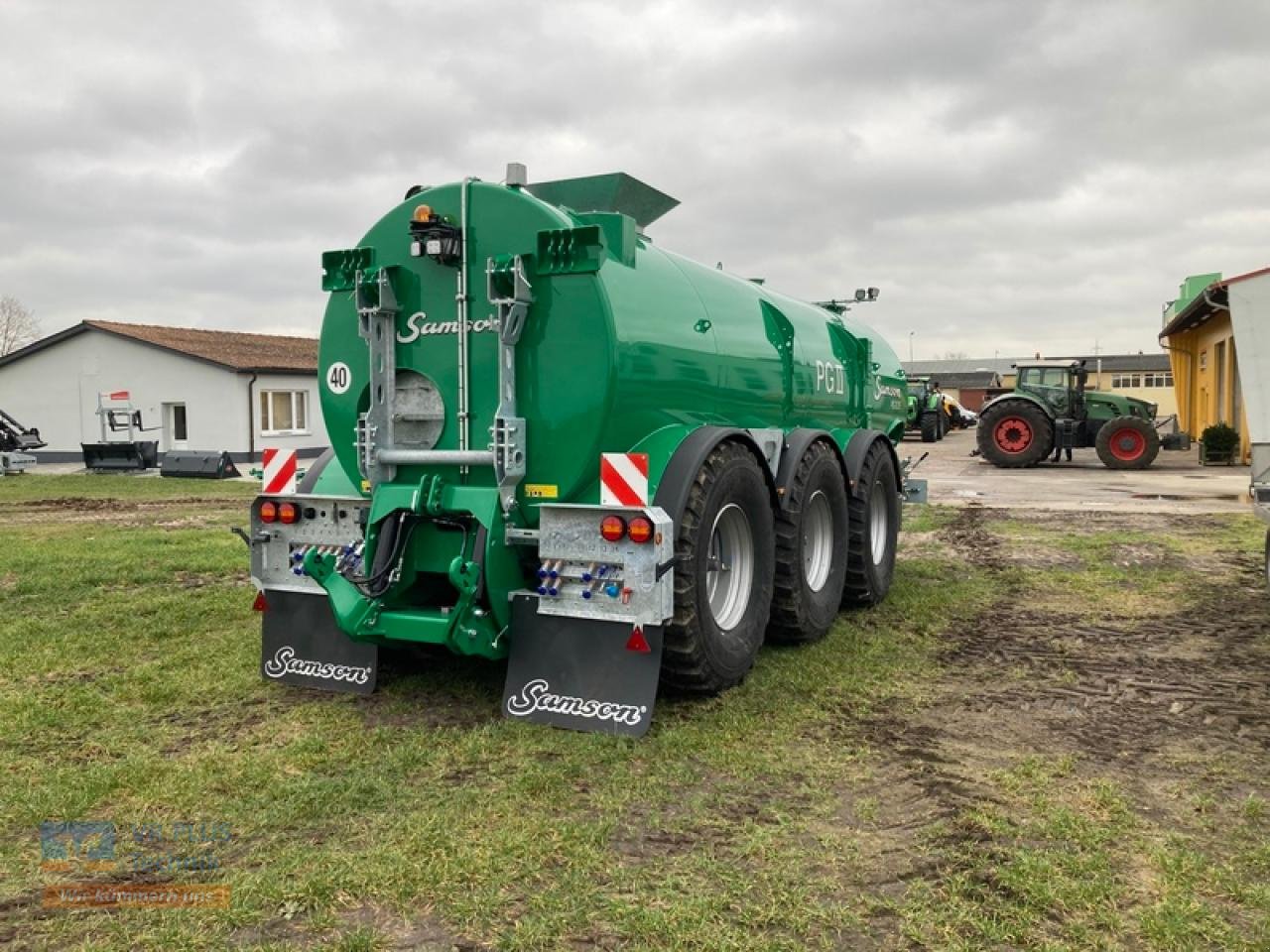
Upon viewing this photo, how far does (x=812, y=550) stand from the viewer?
6871 millimetres

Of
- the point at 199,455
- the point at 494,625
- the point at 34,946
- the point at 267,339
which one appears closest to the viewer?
the point at 34,946

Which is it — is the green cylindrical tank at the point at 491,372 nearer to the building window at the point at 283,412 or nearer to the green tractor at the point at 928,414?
the building window at the point at 283,412

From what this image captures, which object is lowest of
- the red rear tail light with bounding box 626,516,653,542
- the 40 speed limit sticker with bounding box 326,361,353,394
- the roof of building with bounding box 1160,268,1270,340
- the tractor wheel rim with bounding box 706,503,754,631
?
the tractor wheel rim with bounding box 706,503,754,631

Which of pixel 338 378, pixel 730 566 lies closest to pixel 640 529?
pixel 730 566

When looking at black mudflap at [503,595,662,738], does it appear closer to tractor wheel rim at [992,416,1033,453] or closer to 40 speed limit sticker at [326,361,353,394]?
40 speed limit sticker at [326,361,353,394]

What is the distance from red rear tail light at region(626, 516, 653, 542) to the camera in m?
4.32

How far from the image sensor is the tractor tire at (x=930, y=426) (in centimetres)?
3384

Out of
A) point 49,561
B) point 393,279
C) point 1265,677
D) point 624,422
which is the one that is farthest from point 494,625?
point 49,561

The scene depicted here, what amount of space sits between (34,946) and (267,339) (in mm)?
31454

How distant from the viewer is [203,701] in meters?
5.09

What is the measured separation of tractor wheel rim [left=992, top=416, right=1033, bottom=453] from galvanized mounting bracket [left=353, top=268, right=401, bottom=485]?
20.1 metres

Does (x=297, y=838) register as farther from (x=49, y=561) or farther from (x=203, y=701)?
(x=49, y=561)

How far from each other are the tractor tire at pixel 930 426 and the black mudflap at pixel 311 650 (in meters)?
30.6

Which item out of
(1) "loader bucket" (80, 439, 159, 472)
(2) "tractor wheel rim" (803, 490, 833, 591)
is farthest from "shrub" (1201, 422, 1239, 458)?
(1) "loader bucket" (80, 439, 159, 472)
